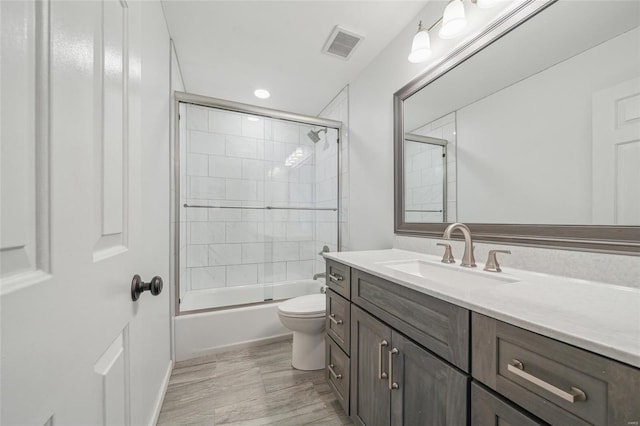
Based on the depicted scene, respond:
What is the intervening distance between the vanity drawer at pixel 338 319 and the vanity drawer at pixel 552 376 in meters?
0.69

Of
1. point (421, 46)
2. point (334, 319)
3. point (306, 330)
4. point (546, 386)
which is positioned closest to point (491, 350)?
point (546, 386)

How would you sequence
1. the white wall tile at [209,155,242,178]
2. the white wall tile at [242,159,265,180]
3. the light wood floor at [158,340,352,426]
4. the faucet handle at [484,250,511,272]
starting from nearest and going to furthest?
the faucet handle at [484,250,511,272], the light wood floor at [158,340,352,426], the white wall tile at [209,155,242,178], the white wall tile at [242,159,265,180]

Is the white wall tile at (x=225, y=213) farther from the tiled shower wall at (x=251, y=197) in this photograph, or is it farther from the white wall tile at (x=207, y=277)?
the white wall tile at (x=207, y=277)

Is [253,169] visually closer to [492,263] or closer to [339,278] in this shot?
[339,278]

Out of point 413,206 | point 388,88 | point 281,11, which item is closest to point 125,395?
point 413,206

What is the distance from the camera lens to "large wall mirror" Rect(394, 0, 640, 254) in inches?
30.9

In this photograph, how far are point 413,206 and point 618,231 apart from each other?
3.00 ft

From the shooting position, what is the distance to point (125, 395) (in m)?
0.66

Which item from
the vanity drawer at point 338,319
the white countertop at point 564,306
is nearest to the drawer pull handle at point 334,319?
the vanity drawer at point 338,319

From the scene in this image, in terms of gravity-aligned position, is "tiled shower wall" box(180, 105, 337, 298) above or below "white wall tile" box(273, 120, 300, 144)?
below

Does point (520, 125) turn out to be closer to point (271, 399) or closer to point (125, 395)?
point (125, 395)

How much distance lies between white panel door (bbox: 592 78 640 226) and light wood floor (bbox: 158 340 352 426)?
1.48 meters

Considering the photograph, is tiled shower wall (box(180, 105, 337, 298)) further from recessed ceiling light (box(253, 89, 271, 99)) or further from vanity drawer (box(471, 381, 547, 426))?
Result: vanity drawer (box(471, 381, 547, 426))

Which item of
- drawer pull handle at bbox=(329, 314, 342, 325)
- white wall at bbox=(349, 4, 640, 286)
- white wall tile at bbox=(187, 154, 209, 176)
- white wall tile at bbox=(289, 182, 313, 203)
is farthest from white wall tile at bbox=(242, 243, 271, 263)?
drawer pull handle at bbox=(329, 314, 342, 325)
